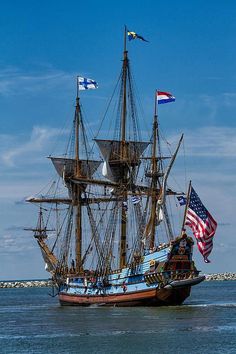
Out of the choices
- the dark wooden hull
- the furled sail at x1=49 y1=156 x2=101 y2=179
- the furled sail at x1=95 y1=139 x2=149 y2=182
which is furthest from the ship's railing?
the furled sail at x1=49 y1=156 x2=101 y2=179

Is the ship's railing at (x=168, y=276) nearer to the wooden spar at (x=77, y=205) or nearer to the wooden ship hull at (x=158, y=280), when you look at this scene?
the wooden ship hull at (x=158, y=280)

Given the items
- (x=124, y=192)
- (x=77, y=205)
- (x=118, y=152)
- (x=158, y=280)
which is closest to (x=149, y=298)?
(x=158, y=280)

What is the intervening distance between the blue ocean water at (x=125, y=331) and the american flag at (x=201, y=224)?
235 inches

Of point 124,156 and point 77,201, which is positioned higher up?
point 124,156

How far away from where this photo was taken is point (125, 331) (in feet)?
209

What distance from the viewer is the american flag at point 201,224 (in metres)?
75.7

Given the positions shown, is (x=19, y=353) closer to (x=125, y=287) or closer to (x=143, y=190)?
(x=125, y=287)

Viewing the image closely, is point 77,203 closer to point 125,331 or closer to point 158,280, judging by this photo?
point 158,280

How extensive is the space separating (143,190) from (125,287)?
1469 centimetres

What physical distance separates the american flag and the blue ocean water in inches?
235

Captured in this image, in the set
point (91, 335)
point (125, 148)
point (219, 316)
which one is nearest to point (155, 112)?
point (125, 148)

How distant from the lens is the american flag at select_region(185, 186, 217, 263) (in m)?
75.7

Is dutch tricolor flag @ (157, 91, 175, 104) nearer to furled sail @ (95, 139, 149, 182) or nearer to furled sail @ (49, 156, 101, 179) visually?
furled sail @ (95, 139, 149, 182)

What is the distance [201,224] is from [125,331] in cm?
1652
